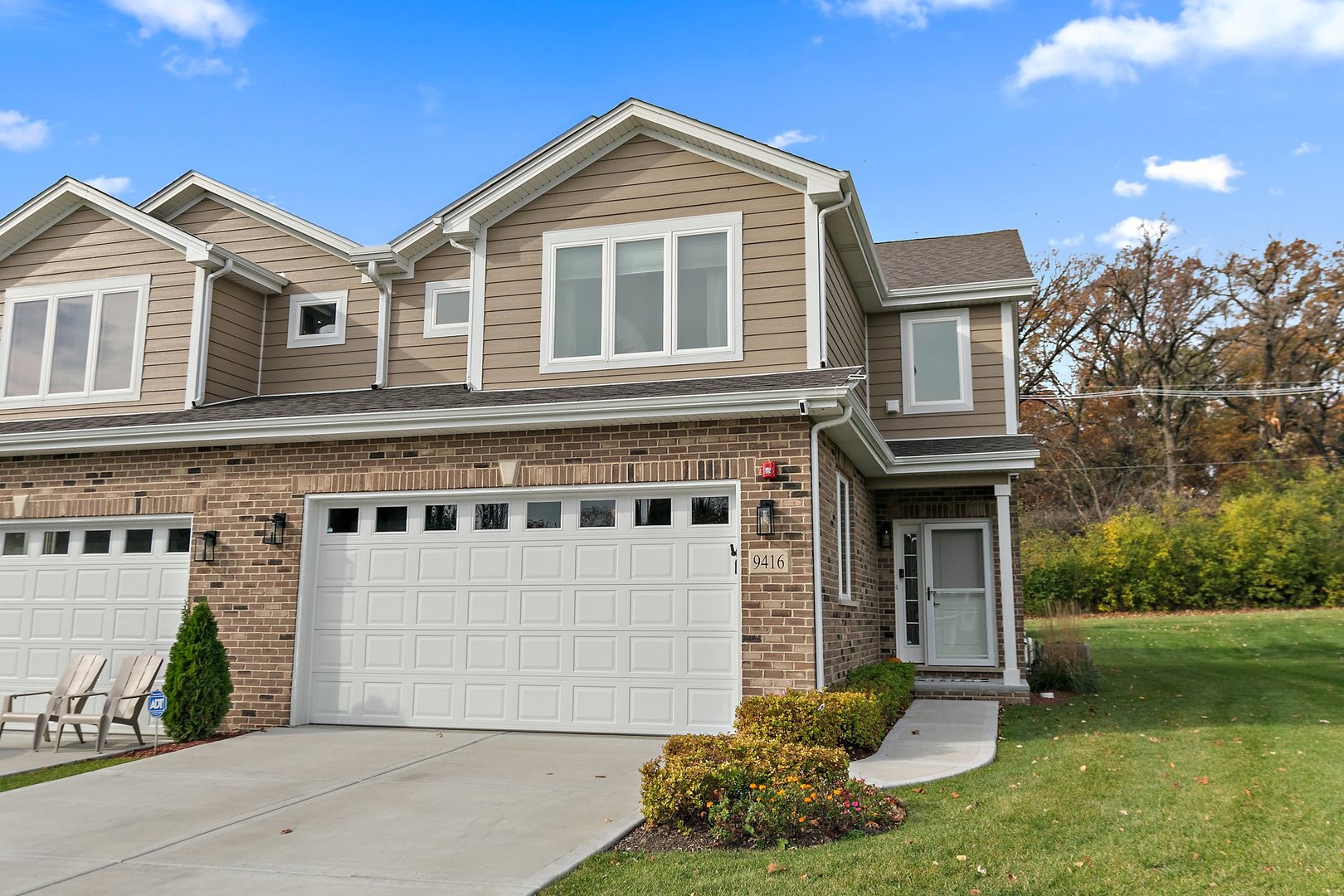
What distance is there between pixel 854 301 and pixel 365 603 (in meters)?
7.53

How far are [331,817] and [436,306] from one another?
25.7 feet

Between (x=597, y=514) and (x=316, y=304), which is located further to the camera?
(x=316, y=304)

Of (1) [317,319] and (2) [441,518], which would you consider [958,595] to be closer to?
(2) [441,518]

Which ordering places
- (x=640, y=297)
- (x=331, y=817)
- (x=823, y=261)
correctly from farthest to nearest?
(x=640, y=297)
(x=823, y=261)
(x=331, y=817)

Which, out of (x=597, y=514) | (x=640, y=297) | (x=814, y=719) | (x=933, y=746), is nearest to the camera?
(x=814, y=719)

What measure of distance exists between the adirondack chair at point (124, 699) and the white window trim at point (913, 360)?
33.6ft

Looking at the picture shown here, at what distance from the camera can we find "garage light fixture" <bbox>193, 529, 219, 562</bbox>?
1087 centimetres

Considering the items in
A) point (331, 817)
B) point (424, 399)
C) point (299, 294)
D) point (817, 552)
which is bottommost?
point (331, 817)

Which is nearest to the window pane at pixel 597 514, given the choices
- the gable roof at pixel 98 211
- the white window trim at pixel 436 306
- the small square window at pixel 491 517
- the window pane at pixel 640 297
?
the small square window at pixel 491 517

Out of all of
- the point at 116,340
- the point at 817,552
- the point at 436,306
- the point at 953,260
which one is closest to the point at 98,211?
the point at 116,340

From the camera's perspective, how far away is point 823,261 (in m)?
10.6

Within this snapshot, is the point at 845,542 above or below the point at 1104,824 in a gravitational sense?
above

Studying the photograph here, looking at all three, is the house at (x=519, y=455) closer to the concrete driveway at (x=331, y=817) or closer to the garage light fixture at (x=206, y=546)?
the garage light fixture at (x=206, y=546)

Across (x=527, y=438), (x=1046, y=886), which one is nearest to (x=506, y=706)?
(x=527, y=438)
